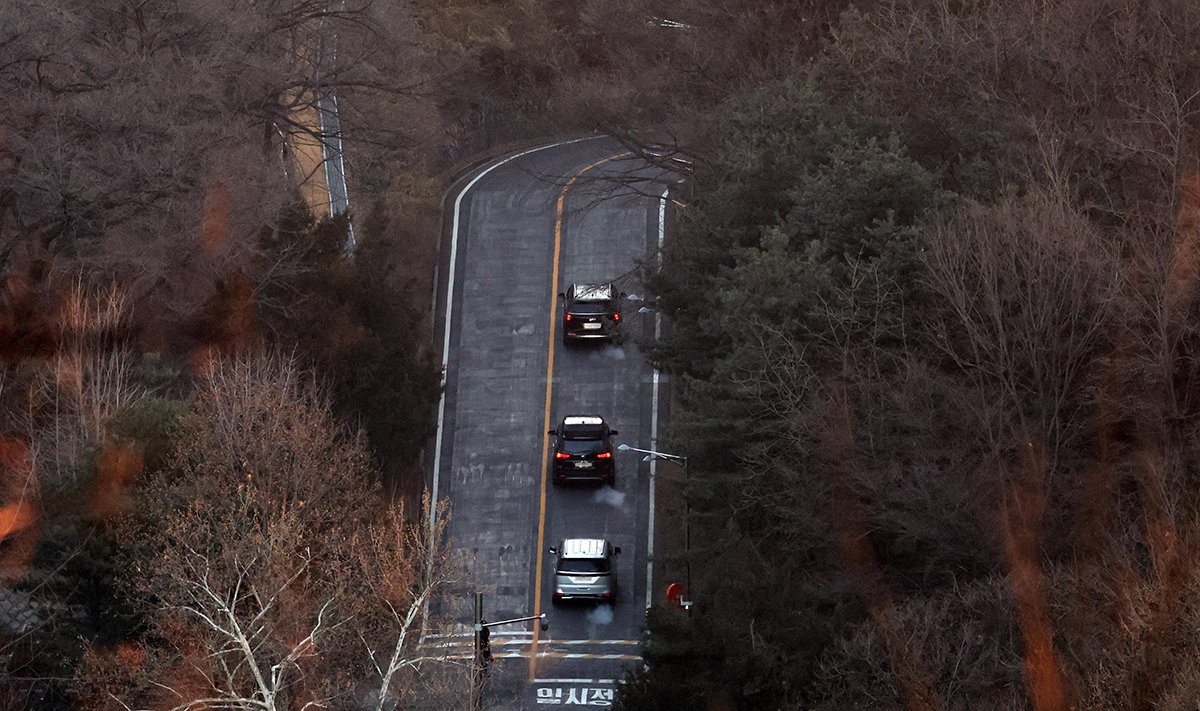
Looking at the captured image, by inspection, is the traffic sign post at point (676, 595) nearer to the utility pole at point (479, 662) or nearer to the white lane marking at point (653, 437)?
the white lane marking at point (653, 437)

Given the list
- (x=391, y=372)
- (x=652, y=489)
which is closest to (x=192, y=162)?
(x=391, y=372)

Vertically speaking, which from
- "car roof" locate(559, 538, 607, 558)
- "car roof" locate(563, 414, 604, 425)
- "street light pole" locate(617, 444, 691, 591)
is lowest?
"car roof" locate(559, 538, 607, 558)

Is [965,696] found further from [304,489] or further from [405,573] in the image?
[304,489]

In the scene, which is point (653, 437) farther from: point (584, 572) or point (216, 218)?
point (216, 218)

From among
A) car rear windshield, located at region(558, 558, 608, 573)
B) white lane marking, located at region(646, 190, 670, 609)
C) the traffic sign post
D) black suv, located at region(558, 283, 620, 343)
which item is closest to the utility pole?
the traffic sign post

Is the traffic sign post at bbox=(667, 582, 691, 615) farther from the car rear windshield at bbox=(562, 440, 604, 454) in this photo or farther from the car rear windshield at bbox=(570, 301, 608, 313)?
the car rear windshield at bbox=(570, 301, 608, 313)

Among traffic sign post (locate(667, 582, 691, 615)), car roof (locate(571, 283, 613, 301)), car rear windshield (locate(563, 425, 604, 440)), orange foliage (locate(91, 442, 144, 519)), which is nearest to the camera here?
orange foliage (locate(91, 442, 144, 519))
